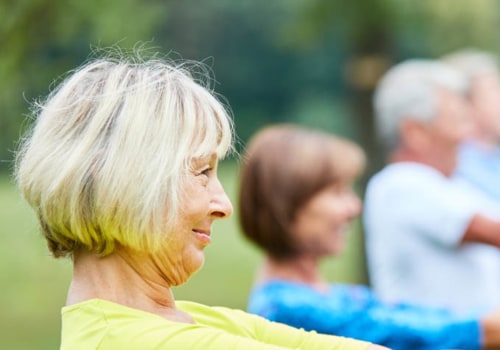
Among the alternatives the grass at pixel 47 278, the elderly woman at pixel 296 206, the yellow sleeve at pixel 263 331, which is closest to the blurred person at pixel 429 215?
the elderly woman at pixel 296 206

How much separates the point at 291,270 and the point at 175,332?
2488 mm

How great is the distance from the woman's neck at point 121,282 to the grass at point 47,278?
808 centimetres

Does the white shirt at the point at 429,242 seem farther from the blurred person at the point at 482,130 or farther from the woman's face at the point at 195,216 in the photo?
the woman's face at the point at 195,216

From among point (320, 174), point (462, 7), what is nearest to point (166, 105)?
point (320, 174)

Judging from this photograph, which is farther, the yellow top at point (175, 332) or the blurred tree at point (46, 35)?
the blurred tree at point (46, 35)

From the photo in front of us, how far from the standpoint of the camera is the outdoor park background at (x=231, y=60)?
9.12 metres

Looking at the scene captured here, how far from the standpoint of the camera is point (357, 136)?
13.7m

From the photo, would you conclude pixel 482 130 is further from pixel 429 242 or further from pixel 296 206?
pixel 296 206

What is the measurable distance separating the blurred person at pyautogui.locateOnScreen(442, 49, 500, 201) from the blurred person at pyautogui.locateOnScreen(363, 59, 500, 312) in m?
0.74

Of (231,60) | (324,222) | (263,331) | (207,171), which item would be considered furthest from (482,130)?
(231,60)

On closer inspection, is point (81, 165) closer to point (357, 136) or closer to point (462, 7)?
point (462, 7)

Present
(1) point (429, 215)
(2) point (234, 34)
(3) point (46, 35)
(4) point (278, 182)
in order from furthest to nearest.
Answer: (2) point (234, 34) < (3) point (46, 35) < (1) point (429, 215) < (4) point (278, 182)

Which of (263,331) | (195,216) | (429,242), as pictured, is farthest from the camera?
(429,242)

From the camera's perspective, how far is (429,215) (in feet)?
16.9
